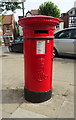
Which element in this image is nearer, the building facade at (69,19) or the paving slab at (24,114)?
the paving slab at (24,114)

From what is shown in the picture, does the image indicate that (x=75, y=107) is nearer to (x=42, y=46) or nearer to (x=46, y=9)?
(x=42, y=46)

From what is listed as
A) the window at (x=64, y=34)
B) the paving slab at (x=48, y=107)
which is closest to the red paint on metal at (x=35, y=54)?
the paving slab at (x=48, y=107)

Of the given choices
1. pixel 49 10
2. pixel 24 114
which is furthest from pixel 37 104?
pixel 49 10

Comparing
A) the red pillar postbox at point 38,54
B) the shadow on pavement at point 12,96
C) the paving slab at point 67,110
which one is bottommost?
the paving slab at point 67,110

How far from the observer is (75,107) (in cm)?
249

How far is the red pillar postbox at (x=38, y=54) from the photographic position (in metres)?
2.35

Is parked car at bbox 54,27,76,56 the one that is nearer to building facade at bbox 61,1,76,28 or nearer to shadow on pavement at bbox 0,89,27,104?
Result: shadow on pavement at bbox 0,89,27,104

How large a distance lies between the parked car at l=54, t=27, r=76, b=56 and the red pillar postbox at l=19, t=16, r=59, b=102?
4.07 meters

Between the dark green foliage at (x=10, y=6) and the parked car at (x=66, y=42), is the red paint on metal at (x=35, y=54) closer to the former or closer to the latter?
the parked car at (x=66, y=42)

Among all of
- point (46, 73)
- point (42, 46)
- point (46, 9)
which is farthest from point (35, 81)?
point (46, 9)

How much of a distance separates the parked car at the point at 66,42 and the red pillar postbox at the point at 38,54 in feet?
13.3

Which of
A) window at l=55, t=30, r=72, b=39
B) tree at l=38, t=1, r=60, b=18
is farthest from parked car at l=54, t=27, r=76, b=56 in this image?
tree at l=38, t=1, r=60, b=18

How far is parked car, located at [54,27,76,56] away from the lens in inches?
252

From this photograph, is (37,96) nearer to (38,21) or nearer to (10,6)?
(38,21)
